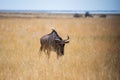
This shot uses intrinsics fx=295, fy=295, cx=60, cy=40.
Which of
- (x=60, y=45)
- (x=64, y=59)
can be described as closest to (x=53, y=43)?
(x=60, y=45)

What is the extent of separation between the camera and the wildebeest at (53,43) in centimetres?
276

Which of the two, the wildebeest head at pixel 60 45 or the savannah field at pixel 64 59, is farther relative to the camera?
the wildebeest head at pixel 60 45

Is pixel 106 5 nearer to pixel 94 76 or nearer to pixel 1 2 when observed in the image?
pixel 94 76

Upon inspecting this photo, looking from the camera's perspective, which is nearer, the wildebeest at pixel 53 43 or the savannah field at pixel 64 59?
the savannah field at pixel 64 59

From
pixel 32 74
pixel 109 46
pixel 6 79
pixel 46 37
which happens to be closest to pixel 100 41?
pixel 109 46

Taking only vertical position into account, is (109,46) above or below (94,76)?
above

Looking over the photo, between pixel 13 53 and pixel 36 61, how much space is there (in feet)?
0.82

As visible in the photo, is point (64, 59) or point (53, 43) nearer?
point (64, 59)

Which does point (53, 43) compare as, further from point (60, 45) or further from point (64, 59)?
point (64, 59)

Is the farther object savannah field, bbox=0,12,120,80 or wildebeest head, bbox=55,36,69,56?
wildebeest head, bbox=55,36,69,56

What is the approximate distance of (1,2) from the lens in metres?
2.65

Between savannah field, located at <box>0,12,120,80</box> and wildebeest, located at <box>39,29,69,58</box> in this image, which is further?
wildebeest, located at <box>39,29,69,58</box>

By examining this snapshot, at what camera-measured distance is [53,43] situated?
9.27 feet

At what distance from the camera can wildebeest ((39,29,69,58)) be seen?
276cm
